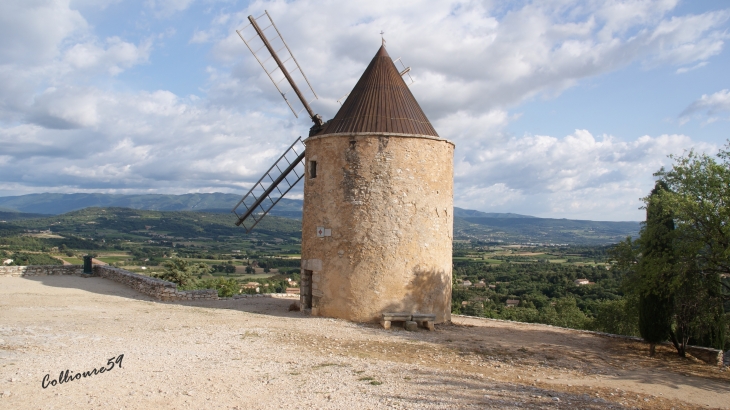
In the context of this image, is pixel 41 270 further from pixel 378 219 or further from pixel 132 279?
pixel 378 219

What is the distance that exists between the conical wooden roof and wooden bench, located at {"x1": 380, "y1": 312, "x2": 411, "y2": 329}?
4.17 m

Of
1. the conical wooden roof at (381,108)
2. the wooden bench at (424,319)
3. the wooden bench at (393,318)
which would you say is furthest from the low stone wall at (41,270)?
the wooden bench at (424,319)

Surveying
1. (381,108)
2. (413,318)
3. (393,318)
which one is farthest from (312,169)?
(413,318)

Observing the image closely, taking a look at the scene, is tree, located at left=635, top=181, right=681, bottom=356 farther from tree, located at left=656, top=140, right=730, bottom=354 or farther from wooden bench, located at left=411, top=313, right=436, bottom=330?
wooden bench, located at left=411, top=313, right=436, bottom=330

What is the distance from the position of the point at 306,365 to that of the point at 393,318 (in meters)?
4.02

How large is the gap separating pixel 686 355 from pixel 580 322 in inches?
394

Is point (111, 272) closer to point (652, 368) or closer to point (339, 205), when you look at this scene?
point (339, 205)

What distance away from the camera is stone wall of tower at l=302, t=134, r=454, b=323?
38.9 ft

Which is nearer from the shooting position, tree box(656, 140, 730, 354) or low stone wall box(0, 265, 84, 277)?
tree box(656, 140, 730, 354)

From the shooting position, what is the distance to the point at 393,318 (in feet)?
38.2

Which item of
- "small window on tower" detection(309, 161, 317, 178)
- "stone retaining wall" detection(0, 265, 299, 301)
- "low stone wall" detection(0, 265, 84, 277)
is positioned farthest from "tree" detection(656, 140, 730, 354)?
"low stone wall" detection(0, 265, 84, 277)

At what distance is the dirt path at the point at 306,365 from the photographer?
6434 millimetres

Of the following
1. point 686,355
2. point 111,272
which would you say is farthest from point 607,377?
point 111,272

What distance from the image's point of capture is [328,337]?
10.1 m
